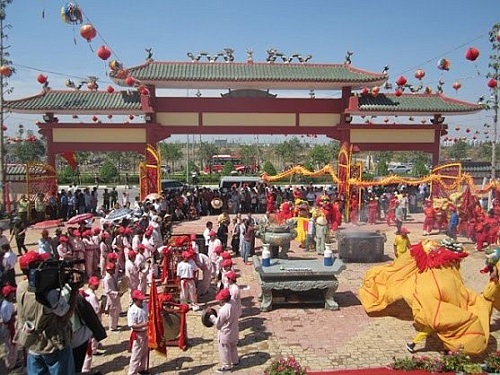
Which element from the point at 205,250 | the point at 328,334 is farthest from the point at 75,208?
the point at 328,334

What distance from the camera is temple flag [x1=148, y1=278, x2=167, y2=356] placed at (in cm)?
699

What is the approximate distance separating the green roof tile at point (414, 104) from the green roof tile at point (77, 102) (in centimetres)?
1100

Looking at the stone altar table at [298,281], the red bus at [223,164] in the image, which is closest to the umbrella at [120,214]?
the stone altar table at [298,281]

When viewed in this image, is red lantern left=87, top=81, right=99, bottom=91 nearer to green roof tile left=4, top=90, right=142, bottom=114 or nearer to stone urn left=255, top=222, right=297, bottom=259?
green roof tile left=4, top=90, right=142, bottom=114

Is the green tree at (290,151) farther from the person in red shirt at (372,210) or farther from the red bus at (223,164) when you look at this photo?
the person in red shirt at (372,210)

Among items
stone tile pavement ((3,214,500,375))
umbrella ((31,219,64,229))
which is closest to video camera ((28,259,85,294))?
stone tile pavement ((3,214,500,375))

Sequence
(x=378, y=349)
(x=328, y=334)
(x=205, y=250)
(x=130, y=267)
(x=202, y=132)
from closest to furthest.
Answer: (x=378, y=349)
(x=328, y=334)
(x=130, y=267)
(x=205, y=250)
(x=202, y=132)

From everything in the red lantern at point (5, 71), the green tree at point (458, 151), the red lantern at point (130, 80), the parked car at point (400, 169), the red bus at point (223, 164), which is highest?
the red lantern at point (5, 71)

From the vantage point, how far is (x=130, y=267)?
380 inches

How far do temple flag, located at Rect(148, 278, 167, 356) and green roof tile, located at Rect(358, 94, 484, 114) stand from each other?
16.5 m

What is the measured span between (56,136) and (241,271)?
1300cm

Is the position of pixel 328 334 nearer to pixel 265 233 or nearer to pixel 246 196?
pixel 265 233

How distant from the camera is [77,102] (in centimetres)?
2080

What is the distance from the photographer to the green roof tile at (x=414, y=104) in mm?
21688
